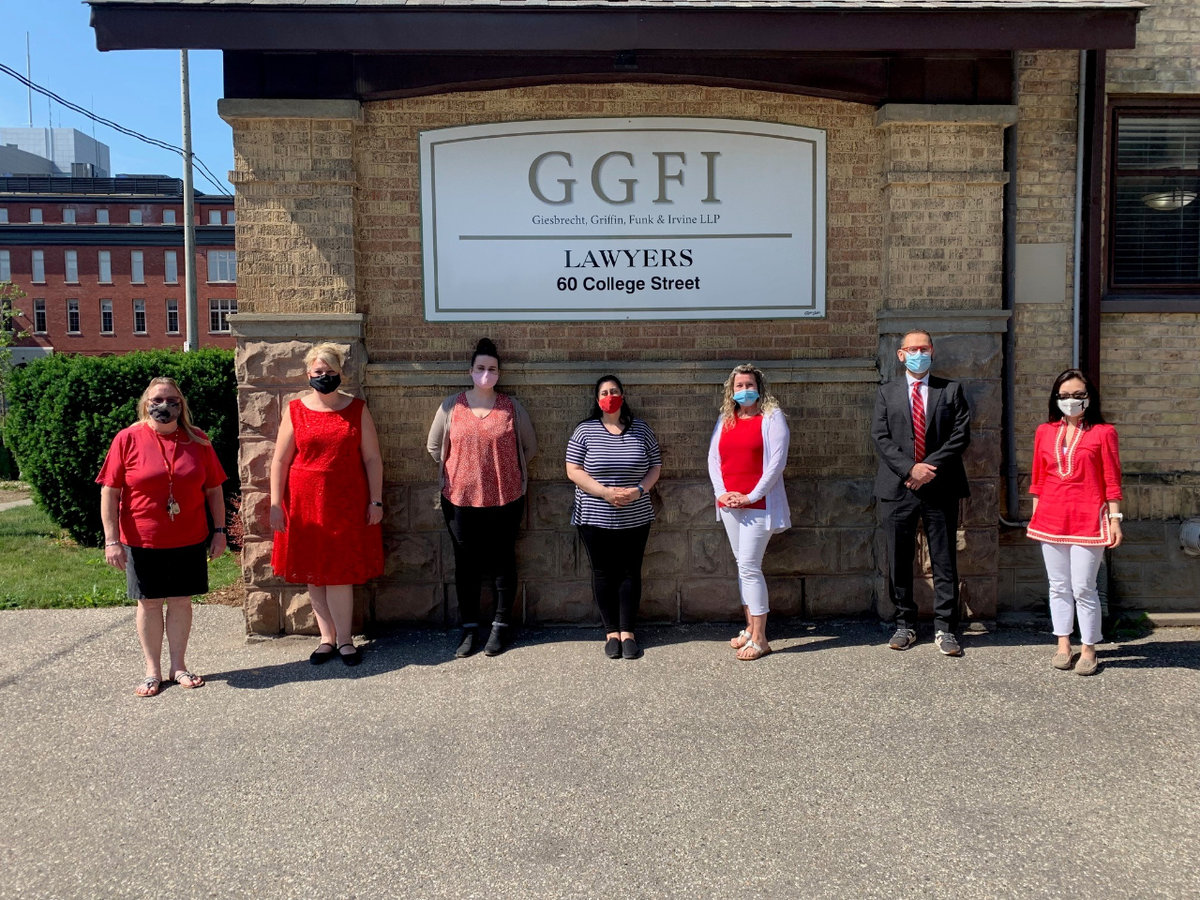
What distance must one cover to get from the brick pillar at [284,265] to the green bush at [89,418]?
12.9ft

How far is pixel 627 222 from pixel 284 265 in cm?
224

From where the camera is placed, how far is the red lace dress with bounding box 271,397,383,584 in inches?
222

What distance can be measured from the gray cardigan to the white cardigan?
1157 millimetres

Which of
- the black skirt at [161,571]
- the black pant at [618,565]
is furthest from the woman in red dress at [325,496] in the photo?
the black pant at [618,565]

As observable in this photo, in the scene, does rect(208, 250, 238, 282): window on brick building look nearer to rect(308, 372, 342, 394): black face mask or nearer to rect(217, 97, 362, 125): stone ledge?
rect(217, 97, 362, 125): stone ledge

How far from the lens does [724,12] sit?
548 centimetres

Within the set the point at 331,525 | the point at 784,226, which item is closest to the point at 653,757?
the point at 331,525

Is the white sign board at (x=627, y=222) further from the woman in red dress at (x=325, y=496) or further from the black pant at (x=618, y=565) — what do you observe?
the black pant at (x=618, y=565)

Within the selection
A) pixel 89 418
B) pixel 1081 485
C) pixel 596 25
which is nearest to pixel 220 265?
pixel 89 418

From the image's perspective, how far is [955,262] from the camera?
6.25 metres

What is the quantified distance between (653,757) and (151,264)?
218 ft

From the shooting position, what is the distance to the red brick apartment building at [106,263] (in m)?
61.9

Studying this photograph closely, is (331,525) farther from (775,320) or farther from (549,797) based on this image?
(775,320)

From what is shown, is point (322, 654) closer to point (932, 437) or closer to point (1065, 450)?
point (932, 437)
